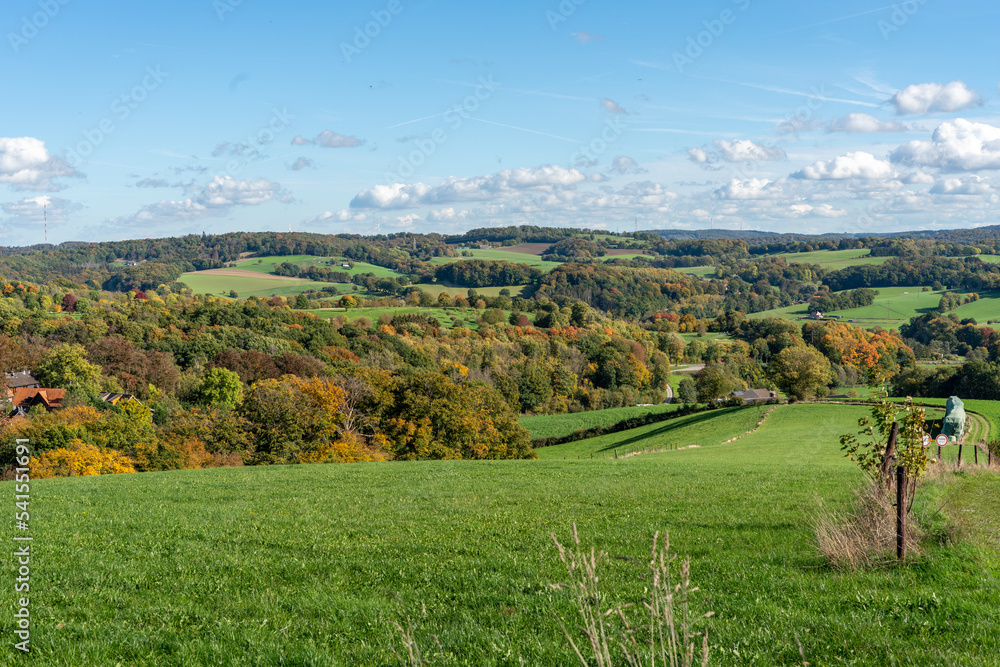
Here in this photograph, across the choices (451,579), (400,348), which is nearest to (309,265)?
(400,348)

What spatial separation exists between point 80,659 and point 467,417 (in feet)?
124

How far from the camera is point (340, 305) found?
450 feet

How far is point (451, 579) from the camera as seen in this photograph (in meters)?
8.39

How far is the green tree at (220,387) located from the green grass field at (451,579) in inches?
2024

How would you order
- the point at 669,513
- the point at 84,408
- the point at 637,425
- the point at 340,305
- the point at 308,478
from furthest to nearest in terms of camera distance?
the point at 340,305 < the point at 637,425 < the point at 84,408 < the point at 308,478 < the point at 669,513

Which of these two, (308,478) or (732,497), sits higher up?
(732,497)

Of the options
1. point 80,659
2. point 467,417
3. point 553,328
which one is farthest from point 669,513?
point 553,328

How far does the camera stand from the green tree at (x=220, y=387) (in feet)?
214

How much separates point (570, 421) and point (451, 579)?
6144 cm

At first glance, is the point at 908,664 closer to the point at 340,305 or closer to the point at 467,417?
the point at 467,417

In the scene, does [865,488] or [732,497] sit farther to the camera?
[732,497]

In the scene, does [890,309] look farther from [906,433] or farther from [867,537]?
[867,537]

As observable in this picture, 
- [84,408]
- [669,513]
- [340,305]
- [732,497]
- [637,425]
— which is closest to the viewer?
[669,513]

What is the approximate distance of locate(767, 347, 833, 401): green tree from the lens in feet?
191
